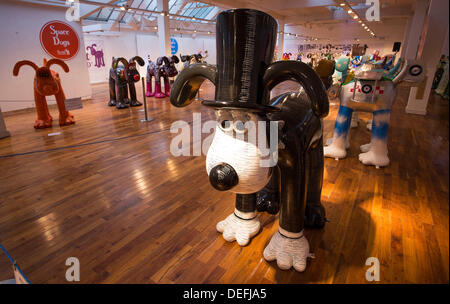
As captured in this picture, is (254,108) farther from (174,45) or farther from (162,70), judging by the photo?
(174,45)

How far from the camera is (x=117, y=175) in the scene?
2439 mm

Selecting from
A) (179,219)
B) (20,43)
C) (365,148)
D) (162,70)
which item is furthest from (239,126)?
(20,43)

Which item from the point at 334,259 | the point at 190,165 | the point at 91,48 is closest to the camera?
the point at 334,259

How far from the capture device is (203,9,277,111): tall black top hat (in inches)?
35.6

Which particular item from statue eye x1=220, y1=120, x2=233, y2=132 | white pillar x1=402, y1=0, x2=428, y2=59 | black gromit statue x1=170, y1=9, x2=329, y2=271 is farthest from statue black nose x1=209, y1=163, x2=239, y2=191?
white pillar x1=402, y1=0, x2=428, y2=59

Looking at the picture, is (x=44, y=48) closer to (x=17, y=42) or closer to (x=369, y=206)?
(x=17, y=42)

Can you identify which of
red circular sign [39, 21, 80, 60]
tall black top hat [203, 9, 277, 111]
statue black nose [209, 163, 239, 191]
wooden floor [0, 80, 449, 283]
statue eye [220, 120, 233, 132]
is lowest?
wooden floor [0, 80, 449, 283]

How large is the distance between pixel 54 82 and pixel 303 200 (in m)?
4.00

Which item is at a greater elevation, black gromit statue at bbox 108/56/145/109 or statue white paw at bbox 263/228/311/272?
black gromit statue at bbox 108/56/145/109

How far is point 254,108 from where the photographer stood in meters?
0.91

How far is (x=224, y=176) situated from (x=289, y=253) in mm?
646

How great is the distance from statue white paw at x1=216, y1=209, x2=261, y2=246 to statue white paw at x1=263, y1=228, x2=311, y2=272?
17 centimetres

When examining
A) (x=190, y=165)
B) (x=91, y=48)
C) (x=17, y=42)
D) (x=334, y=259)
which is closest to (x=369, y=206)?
(x=334, y=259)

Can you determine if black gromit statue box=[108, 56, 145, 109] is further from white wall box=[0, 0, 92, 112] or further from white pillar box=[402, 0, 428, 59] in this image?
white pillar box=[402, 0, 428, 59]
